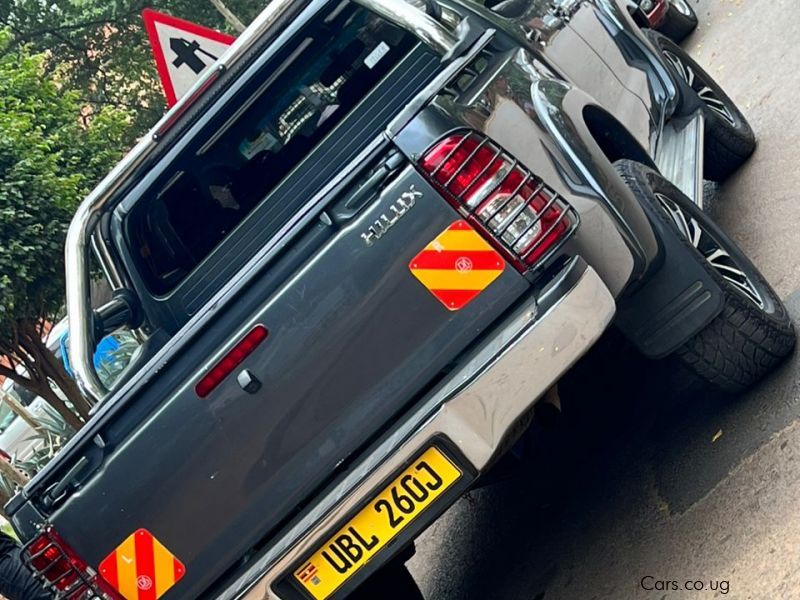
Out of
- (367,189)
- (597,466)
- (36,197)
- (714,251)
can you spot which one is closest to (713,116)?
(714,251)

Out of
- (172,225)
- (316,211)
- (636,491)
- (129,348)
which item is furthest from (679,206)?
(129,348)

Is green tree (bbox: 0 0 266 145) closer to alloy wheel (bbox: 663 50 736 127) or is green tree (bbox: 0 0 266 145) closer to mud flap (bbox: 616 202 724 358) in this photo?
alloy wheel (bbox: 663 50 736 127)

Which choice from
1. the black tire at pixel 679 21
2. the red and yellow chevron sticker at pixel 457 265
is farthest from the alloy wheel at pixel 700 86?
the black tire at pixel 679 21

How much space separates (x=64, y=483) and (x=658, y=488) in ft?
7.07

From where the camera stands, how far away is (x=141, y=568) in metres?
3.06

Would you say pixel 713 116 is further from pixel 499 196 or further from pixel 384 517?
pixel 384 517

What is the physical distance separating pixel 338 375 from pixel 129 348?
205 cm

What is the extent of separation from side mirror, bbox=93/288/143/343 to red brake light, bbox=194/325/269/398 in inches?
47.0

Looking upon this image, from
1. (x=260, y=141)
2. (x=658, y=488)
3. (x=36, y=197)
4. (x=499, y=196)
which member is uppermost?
(x=36, y=197)

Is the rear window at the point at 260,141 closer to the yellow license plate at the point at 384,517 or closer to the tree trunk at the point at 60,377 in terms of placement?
the yellow license plate at the point at 384,517

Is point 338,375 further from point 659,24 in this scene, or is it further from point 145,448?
point 659,24

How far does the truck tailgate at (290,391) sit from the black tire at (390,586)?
2.83ft

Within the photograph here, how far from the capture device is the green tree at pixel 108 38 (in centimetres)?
1700

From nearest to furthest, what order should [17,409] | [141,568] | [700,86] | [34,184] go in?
1. [141,568]
2. [700,86]
3. [34,184]
4. [17,409]
